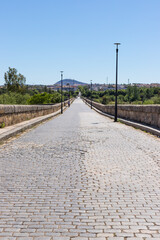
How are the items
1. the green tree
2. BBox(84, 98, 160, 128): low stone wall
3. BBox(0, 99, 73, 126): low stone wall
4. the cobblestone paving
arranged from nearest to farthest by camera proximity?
the cobblestone paving < BBox(0, 99, 73, 126): low stone wall < BBox(84, 98, 160, 128): low stone wall < the green tree

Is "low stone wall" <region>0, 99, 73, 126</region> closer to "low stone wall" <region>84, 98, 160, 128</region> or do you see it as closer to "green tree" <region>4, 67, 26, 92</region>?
"low stone wall" <region>84, 98, 160, 128</region>

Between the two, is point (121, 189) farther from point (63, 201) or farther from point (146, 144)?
point (146, 144)

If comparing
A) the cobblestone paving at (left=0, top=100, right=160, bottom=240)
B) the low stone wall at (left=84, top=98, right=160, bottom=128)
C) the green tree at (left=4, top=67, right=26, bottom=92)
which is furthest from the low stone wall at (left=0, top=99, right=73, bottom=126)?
the green tree at (left=4, top=67, right=26, bottom=92)

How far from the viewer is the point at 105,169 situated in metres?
6.63

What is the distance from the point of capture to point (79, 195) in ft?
15.7

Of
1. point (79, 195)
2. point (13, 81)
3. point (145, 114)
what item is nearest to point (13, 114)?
point (145, 114)

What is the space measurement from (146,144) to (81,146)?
229 cm

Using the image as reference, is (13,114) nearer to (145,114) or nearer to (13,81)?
(145,114)

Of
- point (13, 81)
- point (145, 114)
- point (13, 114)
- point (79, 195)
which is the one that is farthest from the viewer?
point (13, 81)

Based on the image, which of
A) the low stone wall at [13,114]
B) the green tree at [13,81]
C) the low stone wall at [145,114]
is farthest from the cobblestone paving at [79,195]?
the green tree at [13,81]

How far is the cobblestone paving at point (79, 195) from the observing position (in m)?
3.51

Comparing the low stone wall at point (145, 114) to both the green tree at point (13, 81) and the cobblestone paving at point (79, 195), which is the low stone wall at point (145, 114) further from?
the green tree at point (13, 81)

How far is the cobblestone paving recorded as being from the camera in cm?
351

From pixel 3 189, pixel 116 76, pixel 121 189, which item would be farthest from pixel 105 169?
pixel 116 76
